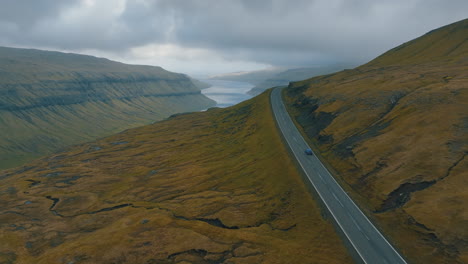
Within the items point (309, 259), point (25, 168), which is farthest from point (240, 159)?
point (25, 168)

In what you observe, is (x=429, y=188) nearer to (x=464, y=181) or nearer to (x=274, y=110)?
(x=464, y=181)

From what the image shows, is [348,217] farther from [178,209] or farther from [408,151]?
[178,209]

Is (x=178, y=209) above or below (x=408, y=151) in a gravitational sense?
below

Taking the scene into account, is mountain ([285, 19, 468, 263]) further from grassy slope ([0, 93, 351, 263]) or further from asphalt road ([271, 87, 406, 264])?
grassy slope ([0, 93, 351, 263])

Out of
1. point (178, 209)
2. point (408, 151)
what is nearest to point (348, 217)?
point (408, 151)

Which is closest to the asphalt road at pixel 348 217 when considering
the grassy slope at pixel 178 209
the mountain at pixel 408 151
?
the mountain at pixel 408 151

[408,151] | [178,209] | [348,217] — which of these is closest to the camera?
[348,217]

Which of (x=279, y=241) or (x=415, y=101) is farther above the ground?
(x=415, y=101)
